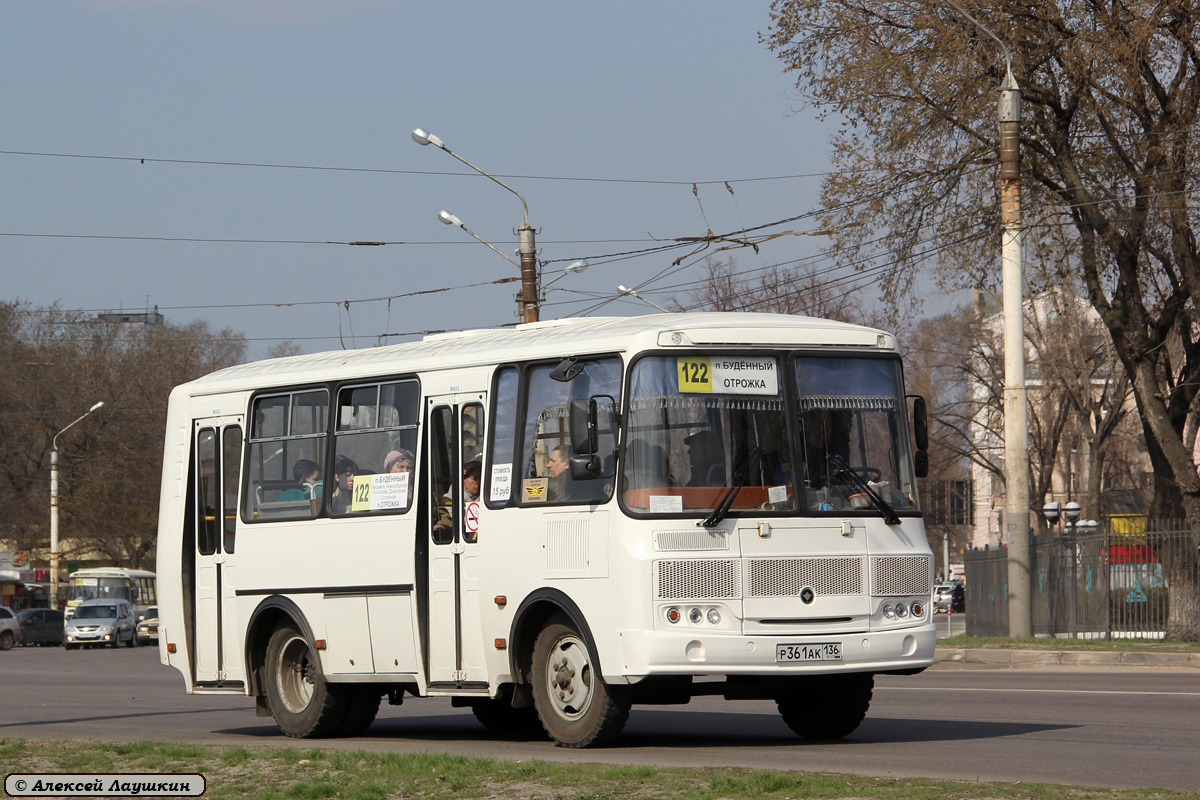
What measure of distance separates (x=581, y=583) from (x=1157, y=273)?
71.3 feet

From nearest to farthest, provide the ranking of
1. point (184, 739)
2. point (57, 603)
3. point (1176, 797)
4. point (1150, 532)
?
point (1176, 797), point (184, 739), point (1150, 532), point (57, 603)

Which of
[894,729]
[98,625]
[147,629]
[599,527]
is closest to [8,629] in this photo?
[98,625]

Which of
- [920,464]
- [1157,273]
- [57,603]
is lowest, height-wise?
[57,603]

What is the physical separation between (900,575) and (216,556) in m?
6.07

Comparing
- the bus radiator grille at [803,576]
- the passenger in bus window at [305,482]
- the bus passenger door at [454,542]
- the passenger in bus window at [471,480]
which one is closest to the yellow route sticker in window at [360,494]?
the passenger in bus window at [305,482]

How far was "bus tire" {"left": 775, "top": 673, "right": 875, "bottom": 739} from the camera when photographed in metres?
11.9

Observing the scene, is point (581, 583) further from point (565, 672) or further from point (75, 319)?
point (75, 319)

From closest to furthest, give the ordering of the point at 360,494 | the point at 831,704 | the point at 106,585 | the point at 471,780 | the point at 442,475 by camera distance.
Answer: the point at 471,780
the point at 831,704
the point at 442,475
the point at 360,494
the point at 106,585

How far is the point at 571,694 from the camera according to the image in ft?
37.4

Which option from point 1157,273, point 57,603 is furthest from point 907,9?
point 57,603

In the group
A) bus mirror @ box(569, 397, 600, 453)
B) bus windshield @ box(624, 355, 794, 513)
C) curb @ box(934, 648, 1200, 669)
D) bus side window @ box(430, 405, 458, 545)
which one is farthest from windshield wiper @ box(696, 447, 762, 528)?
curb @ box(934, 648, 1200, 669)

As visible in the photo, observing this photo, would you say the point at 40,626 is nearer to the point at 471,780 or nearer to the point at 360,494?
the point at 360,494

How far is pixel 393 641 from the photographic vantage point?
1273 centimetres

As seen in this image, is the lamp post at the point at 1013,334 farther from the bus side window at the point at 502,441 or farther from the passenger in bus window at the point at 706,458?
the passenger in bus window at the point at 706,458
